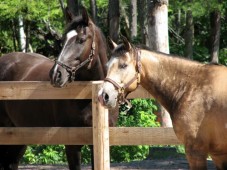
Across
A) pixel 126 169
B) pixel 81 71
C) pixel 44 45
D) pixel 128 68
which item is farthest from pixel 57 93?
pixel 44 45

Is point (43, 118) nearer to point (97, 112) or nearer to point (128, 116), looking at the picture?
point (97, 112)

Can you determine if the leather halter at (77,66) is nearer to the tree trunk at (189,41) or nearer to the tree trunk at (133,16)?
the tree trunk at (189,41)

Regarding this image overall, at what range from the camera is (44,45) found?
24.2m

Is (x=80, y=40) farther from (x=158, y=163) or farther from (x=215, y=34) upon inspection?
(x=215, y=34)

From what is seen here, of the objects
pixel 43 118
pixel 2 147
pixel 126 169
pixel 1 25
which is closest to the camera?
pixel 43 118

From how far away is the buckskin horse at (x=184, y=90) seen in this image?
546 centimetres

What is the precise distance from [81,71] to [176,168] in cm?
270

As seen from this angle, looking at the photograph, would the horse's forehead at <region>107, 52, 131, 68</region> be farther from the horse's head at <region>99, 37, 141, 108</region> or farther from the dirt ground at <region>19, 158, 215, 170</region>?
the dirt ground at <region>19, 158, 215, 170</region>

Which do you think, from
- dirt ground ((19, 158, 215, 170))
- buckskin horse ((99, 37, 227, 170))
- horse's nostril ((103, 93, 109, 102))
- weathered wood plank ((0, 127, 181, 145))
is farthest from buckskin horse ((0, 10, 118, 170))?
dirt ground ((19, 158, 215, 170))

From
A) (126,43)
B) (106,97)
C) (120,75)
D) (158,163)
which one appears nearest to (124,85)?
(120,75)

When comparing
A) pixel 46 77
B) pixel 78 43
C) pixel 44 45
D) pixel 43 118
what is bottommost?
pixel 44 45

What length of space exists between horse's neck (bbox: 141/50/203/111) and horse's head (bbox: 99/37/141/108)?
0.50ft

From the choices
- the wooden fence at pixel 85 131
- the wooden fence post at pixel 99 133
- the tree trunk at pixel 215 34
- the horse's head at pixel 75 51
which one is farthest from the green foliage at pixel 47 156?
the tree trunk at pixel 215 34

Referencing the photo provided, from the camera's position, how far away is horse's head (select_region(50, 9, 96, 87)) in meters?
6.49
